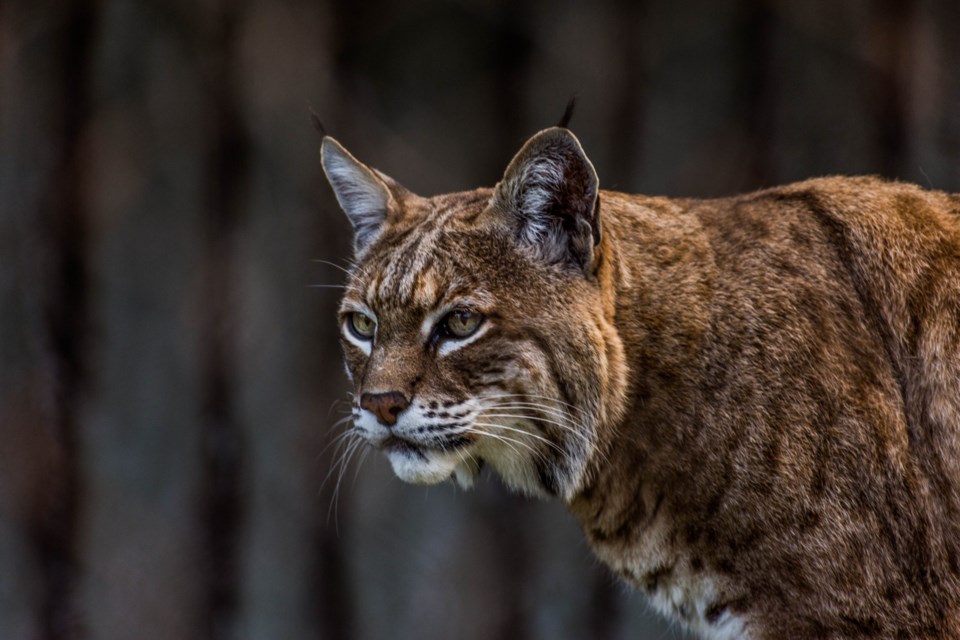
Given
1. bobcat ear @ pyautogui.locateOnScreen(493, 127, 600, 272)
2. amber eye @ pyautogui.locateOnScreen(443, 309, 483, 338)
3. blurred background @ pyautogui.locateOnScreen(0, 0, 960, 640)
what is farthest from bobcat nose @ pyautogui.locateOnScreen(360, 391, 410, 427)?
blurred background @ pyautogui.locateOnScreen(0, 0, 960, 640)

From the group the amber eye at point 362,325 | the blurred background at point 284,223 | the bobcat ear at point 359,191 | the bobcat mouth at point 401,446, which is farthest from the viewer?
the blurred background at point 284,223

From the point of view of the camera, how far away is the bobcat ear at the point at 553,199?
8.62 ft

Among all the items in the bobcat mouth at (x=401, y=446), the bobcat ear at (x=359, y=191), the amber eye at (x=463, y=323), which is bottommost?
the bobcat mouth at (x=401, y=446)

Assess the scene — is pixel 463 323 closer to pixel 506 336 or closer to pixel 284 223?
pixel 506 336

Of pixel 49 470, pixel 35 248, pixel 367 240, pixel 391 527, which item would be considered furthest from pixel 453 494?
pixel 35 248

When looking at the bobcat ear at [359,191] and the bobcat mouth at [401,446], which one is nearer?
the bobcat mouth at [401,446]

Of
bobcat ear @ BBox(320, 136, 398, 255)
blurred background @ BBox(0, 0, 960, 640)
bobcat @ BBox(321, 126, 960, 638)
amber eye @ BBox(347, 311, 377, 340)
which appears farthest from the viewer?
blurred background @ BBox(0, 0, 960, 640)

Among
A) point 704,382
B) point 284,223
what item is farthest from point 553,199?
point 284,223

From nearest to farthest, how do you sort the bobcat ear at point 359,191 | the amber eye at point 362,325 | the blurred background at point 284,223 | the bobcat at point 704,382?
1. the bobcat at point 704,382
2. the amber eye at point 362,325
3. the bobcat ear at point 359,191
4. the blurred background at point 284,223

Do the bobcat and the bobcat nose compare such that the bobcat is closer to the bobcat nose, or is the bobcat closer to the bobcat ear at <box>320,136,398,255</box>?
the bobcat nose

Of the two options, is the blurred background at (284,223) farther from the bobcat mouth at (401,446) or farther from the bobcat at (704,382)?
the bobcat mouth at (401,446)

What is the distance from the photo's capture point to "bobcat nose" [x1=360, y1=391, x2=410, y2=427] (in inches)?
104

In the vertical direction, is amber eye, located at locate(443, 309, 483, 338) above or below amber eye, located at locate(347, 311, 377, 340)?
above

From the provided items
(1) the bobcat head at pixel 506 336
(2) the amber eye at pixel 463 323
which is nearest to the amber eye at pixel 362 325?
(1) the bobcat head at pixel 506 336
